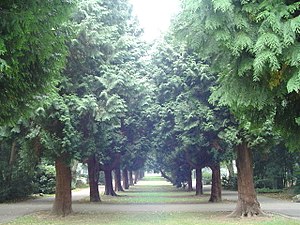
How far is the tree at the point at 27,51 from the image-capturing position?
18.4ft

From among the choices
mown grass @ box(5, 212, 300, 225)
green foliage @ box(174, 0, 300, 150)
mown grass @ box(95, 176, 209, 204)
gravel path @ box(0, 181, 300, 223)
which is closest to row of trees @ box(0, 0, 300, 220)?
green foliage @ box(174, 0, 300, 150)

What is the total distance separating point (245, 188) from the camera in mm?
18016

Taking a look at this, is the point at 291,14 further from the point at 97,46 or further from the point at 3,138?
the point at 3,138

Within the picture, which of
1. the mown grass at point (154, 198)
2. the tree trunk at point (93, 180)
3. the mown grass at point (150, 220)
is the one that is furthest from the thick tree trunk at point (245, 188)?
the tree trunk at point (93, 180)

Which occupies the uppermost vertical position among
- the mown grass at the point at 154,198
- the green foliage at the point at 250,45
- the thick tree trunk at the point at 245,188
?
the green foliage at the point at 250,45

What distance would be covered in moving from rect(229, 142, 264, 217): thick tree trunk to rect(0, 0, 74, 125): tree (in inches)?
458

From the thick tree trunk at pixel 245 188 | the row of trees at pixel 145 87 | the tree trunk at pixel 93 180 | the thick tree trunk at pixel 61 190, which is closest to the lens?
the row of trees at pixel 145 87

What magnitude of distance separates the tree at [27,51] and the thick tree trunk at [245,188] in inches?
458

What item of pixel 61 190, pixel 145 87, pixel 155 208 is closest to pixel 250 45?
pixel 61 190

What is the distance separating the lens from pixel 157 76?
2328cm

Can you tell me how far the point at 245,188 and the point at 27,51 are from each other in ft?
43.2

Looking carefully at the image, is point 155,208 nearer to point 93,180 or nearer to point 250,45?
point 93,180

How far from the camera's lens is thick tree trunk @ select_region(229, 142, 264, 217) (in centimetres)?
1761

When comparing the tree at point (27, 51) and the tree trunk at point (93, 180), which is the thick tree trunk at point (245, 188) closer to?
the tree at point (27, 51)
